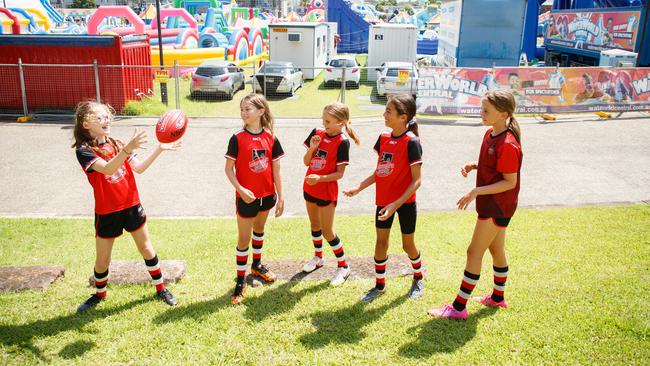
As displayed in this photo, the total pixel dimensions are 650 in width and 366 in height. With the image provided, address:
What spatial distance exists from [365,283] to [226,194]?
5.21 meters

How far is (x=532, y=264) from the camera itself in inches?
221

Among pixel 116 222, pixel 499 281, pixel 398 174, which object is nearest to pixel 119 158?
pixel 116 222

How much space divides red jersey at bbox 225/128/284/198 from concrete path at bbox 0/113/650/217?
3827 mm

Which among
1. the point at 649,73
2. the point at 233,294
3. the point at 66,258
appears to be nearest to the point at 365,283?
the point at 233,294

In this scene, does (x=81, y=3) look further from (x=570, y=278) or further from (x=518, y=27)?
(x=570, y=278)

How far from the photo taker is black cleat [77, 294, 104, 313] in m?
4.43

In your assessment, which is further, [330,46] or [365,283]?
[330,46]

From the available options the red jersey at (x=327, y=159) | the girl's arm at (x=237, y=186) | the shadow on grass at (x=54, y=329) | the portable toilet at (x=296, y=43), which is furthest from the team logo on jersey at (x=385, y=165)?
the portable toilet at (x=296, y=43)

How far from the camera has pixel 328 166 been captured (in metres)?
5.03

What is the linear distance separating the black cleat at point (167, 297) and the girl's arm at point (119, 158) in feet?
4.17

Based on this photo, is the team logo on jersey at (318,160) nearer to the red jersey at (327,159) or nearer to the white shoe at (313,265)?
the red jersey at (327,159)

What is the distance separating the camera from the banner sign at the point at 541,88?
1666 cm

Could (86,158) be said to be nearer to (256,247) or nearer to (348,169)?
(256,247)

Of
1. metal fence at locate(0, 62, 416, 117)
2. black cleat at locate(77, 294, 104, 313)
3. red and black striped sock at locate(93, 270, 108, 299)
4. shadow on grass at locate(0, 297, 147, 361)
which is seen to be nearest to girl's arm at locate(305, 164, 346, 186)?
shadow on grass at locate(0, 297, 147, 361)
